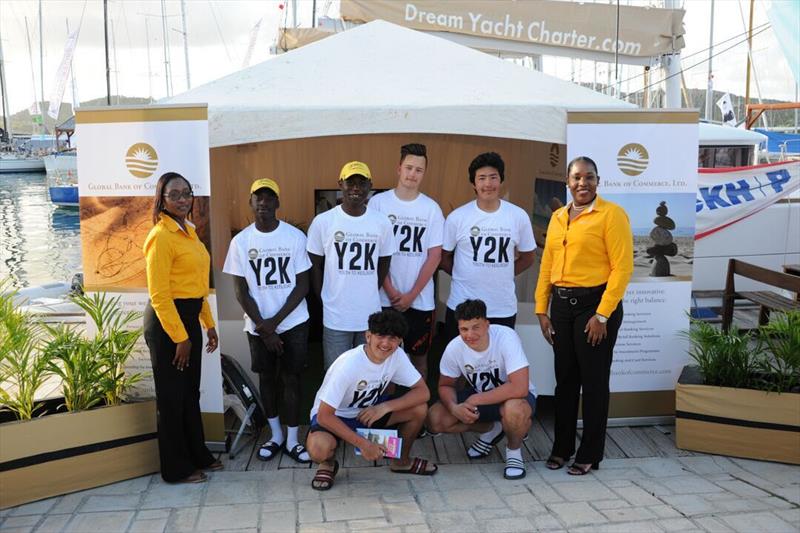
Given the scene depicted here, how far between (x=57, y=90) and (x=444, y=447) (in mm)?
33128

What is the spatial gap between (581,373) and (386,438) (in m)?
1.24

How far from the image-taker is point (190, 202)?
3.99 metres

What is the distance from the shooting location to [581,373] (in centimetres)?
418

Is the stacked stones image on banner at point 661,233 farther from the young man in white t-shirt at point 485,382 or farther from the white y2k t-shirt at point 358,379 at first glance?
the white y2k t-shirt at point 358,379

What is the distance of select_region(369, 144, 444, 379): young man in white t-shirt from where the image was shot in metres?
4.54

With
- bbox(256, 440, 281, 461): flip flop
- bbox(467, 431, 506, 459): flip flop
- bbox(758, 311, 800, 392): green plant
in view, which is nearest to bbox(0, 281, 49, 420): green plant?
bbox(256, 440, 281, 461): flip flop

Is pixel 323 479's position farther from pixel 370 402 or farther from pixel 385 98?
pixel 385 98

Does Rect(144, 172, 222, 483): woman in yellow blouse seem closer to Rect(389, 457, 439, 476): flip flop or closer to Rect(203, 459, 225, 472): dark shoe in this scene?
Rect(203, 459, 225, 472): dark shoe

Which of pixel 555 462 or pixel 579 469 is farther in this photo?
pixel 555 462

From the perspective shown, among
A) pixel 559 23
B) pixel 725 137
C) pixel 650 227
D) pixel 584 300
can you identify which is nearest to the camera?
pixel 584 300

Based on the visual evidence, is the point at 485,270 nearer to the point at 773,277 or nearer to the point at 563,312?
the point at 563,312

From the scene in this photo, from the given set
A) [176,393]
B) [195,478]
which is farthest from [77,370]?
[195,478]

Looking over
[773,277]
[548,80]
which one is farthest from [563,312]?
[773,277]

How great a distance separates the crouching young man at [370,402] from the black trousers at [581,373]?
2.81ft
